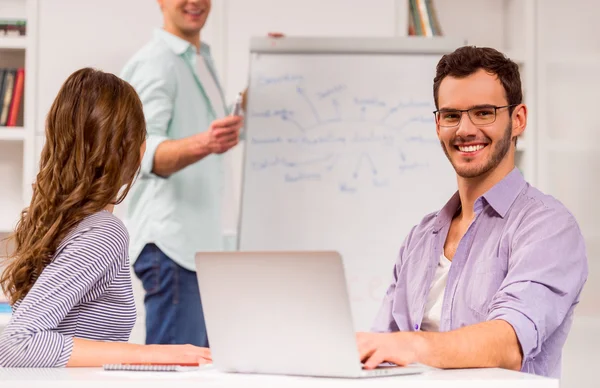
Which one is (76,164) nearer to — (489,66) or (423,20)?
(489,66)

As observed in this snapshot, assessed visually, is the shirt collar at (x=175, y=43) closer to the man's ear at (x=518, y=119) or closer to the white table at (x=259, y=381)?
the man's ear at (x=518, y=119)

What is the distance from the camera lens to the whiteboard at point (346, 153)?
9.86 ft

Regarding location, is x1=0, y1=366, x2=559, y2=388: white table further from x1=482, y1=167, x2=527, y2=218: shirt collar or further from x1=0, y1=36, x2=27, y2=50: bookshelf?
x1=0, y1=36, x2=27, y2=50: bookshelf

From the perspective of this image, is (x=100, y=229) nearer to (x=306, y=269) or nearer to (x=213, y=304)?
(x=213, y=304)

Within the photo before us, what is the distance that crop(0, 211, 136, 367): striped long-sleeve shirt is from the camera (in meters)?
1.34

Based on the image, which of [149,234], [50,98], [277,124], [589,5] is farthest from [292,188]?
[589,5]

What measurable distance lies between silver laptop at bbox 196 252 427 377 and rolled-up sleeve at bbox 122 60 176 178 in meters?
1.63

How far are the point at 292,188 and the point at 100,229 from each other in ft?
5.18

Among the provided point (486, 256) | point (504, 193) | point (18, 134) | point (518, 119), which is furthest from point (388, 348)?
point (18, 134)

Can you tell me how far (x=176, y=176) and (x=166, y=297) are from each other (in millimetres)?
405

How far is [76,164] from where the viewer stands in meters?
1.51

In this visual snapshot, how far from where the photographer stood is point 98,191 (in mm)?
1516

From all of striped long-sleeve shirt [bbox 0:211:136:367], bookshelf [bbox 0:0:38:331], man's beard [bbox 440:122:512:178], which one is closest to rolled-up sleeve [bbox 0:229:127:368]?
striped long-sleeve shirt [bbox 0:211:136:367]

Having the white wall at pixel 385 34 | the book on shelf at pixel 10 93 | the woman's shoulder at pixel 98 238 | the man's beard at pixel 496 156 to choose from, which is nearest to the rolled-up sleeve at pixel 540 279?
the man's beard at pixel 496 156
